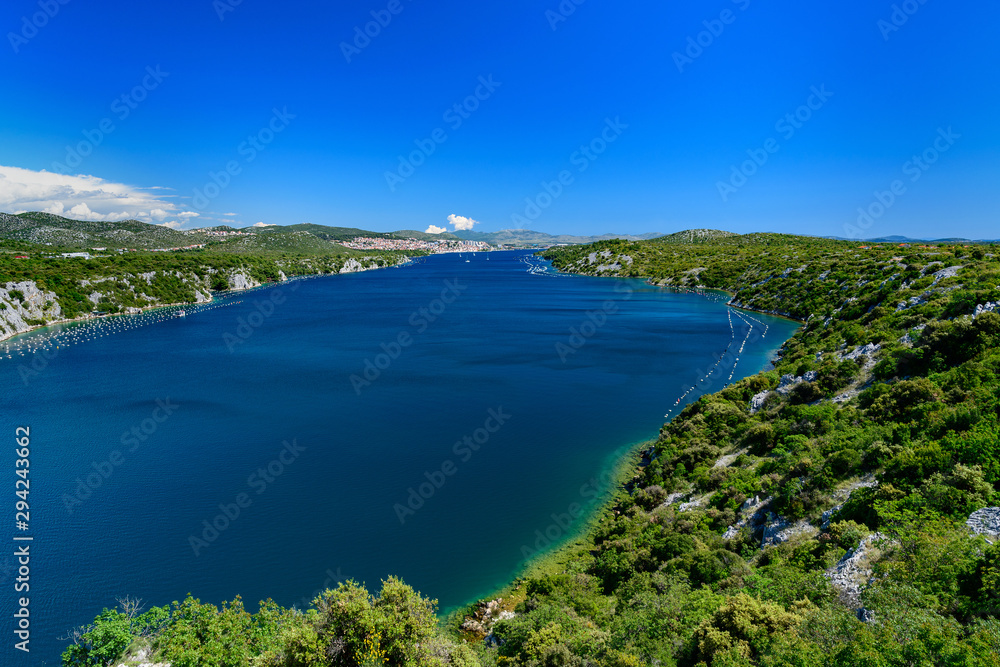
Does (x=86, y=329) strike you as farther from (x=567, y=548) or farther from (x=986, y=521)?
(x=986, y=521)

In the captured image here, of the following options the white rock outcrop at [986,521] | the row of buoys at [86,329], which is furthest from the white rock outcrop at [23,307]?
the white rock outcrop at [986,521]

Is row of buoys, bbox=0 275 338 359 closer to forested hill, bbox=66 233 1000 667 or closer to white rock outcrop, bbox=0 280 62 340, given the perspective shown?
white rock outcrop, bbox=0 280 62 340

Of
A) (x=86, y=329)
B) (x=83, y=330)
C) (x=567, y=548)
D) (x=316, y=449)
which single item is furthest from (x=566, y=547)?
(x=86, y=329)

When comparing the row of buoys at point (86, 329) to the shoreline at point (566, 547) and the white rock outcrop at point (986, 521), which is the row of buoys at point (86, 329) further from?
the white rock outcrop at point (986, 521)

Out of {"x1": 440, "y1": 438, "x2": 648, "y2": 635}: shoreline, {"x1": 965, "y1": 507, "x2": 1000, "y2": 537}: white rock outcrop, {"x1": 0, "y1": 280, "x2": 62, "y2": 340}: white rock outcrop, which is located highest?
{"x1": 965, "y1": 507, "x2": 1000, "y2": 537}: white rock outcrop

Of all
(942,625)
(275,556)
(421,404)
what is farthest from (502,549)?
(421,404)

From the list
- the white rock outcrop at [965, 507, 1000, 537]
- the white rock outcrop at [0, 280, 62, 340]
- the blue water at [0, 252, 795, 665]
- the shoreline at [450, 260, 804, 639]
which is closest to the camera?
the white rock outcrop at [965, 507, 1000, 537]

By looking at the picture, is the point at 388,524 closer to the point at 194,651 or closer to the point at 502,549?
the point at 502,549

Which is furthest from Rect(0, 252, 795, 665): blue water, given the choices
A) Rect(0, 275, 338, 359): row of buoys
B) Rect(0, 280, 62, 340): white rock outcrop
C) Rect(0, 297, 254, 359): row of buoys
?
Rect(0, 280, 62, 340): white rock outcrop
